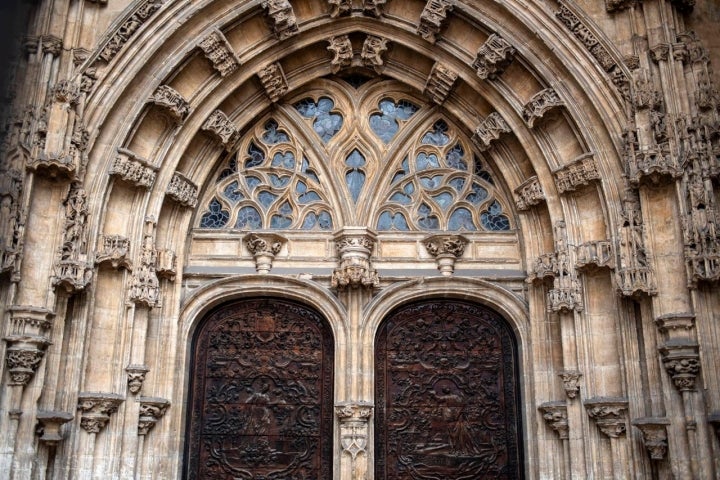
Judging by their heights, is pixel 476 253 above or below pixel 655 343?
above

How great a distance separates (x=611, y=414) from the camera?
8.27 meters

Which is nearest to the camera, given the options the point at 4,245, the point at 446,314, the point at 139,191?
the point at 4,245

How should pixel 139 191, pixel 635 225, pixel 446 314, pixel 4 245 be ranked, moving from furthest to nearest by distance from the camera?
pixel 446 314, pixel 139 191, pixel 635 225, pixel 4 245

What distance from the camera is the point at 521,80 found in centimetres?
980

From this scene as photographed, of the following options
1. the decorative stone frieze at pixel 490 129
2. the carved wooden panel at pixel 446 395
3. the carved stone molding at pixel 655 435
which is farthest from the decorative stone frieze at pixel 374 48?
the carved stone molding at pixel 655 435

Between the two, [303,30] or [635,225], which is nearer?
[635,225]

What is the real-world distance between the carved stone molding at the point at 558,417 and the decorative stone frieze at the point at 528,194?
258cm

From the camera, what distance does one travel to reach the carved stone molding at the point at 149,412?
8.84 meters

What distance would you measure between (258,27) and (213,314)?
153 inches

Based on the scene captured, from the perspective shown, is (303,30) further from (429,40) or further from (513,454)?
(513,454)

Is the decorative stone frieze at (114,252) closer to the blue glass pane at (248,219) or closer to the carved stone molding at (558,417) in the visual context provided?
the blue glass pane at (248,219)

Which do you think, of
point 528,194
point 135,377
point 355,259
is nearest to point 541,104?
point 528,194

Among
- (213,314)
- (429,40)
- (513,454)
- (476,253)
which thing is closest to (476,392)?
(513,454)

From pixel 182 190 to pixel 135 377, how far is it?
2.53 m
